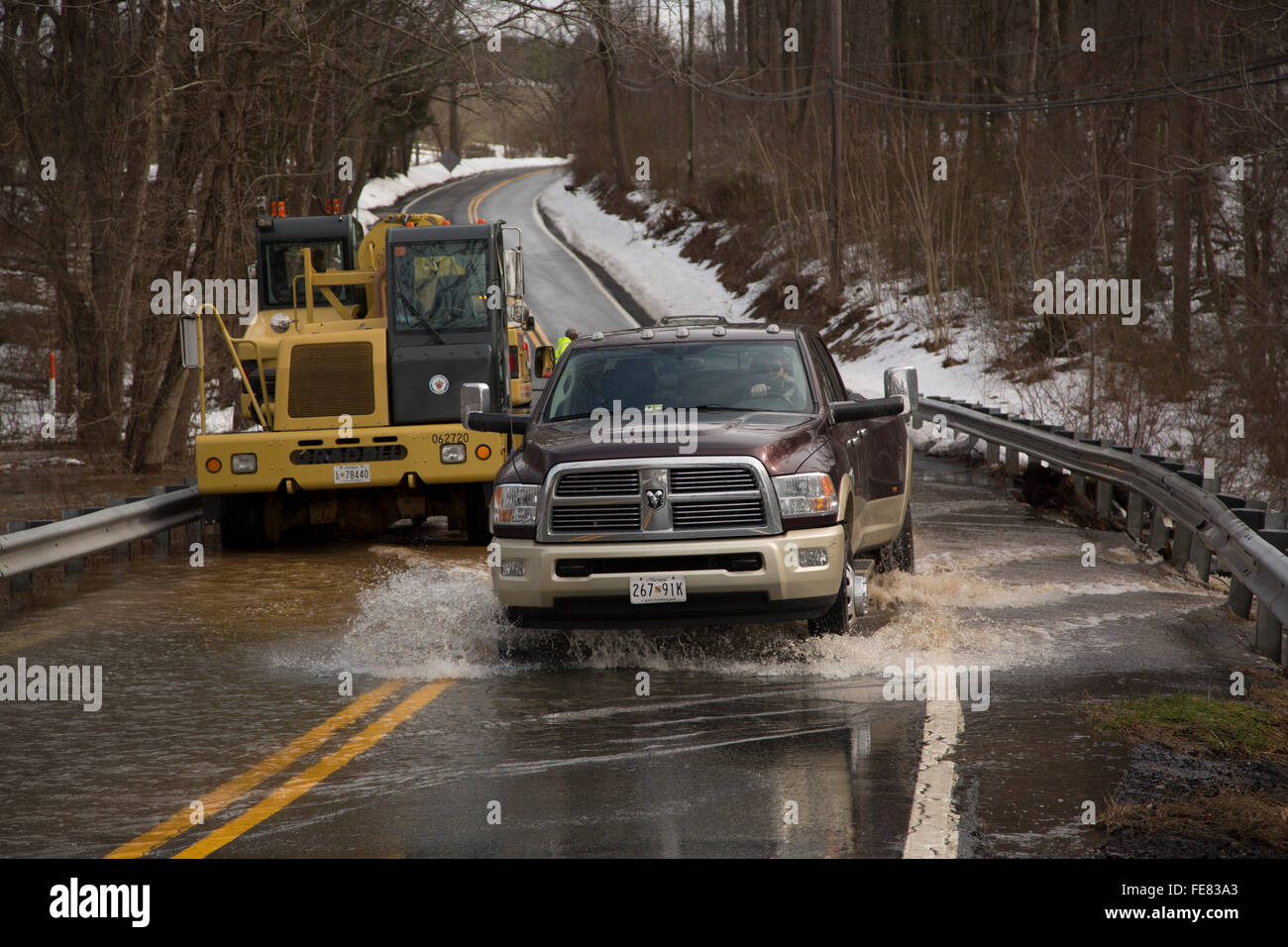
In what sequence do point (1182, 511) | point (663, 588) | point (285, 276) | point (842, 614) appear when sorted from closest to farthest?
point (663, 588), point (842, 614), point (1182, 511), point (285, 276)

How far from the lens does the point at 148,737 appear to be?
7.23 metres

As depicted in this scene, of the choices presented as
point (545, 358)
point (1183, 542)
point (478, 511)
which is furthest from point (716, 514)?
point (545, 358)

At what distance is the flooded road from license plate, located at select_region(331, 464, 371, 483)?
164 centimetres

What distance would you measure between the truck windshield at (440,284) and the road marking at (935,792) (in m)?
8.32

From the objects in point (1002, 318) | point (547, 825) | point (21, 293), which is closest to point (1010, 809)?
point (547, 825)

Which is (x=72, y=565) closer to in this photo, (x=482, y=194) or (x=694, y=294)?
(x=694, y=294)

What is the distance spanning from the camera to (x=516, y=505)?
8.57 metres

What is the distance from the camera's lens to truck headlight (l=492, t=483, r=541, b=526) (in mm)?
8523

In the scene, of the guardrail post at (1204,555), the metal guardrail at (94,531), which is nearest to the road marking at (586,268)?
the metal guardrail at (94,531)

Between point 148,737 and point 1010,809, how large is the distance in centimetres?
414

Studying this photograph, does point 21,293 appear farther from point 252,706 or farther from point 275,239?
point 252,706

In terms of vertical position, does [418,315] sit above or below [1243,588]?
above

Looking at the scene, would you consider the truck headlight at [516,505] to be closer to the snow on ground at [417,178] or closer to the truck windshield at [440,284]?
the truck windshield at [440,284]

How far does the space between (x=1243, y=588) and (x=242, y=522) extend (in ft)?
29.1
